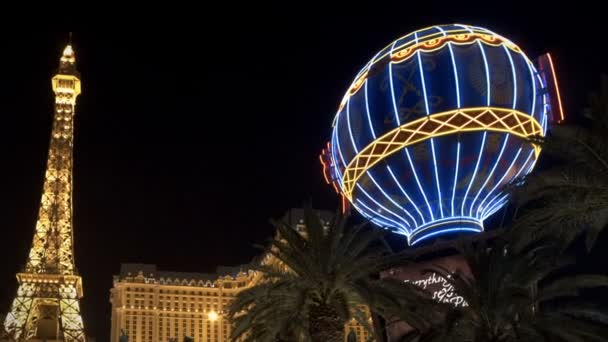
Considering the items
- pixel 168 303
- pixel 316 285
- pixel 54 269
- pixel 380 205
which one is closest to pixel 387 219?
pixel 380 205

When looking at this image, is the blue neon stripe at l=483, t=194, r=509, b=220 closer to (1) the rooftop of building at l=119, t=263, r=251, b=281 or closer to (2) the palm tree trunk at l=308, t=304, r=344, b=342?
(2) the palm tree trunk at l=308, t=304, r=344, b=342

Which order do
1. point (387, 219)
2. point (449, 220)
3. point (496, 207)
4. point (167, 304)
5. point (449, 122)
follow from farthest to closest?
1. point (167, 304)
2. point (387, 219)
3. point (496, 207)
4. point (449, 220)
5. point (449, 122)

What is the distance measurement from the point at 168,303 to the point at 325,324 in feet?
306

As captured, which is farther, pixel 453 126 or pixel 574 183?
pixel 453 126

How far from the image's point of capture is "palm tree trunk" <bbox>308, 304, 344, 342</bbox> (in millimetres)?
24250

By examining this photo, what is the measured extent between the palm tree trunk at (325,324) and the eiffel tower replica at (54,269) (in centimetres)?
5625

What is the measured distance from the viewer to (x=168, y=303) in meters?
115

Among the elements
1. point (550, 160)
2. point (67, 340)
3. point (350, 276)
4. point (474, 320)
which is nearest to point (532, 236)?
point (474, 320)

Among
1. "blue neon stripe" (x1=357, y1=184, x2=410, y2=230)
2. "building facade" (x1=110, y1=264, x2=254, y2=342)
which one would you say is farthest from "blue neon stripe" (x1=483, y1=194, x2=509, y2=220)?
"building facade" (x1=110, y1=264, x2=254, y2=342)

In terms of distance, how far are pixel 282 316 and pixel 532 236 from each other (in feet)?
25.6

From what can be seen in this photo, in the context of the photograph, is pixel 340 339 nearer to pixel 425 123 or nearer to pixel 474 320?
pixel 474 320

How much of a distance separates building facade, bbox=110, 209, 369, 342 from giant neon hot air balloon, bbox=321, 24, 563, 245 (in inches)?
2928

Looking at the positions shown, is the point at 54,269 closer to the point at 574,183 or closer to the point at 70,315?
the point at 70,315

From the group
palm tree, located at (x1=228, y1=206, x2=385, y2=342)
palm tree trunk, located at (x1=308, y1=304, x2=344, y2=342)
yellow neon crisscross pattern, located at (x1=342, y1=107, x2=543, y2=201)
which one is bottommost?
palm tree trunk, located at (x1=308, y1=304, x2=344, y2=342)
